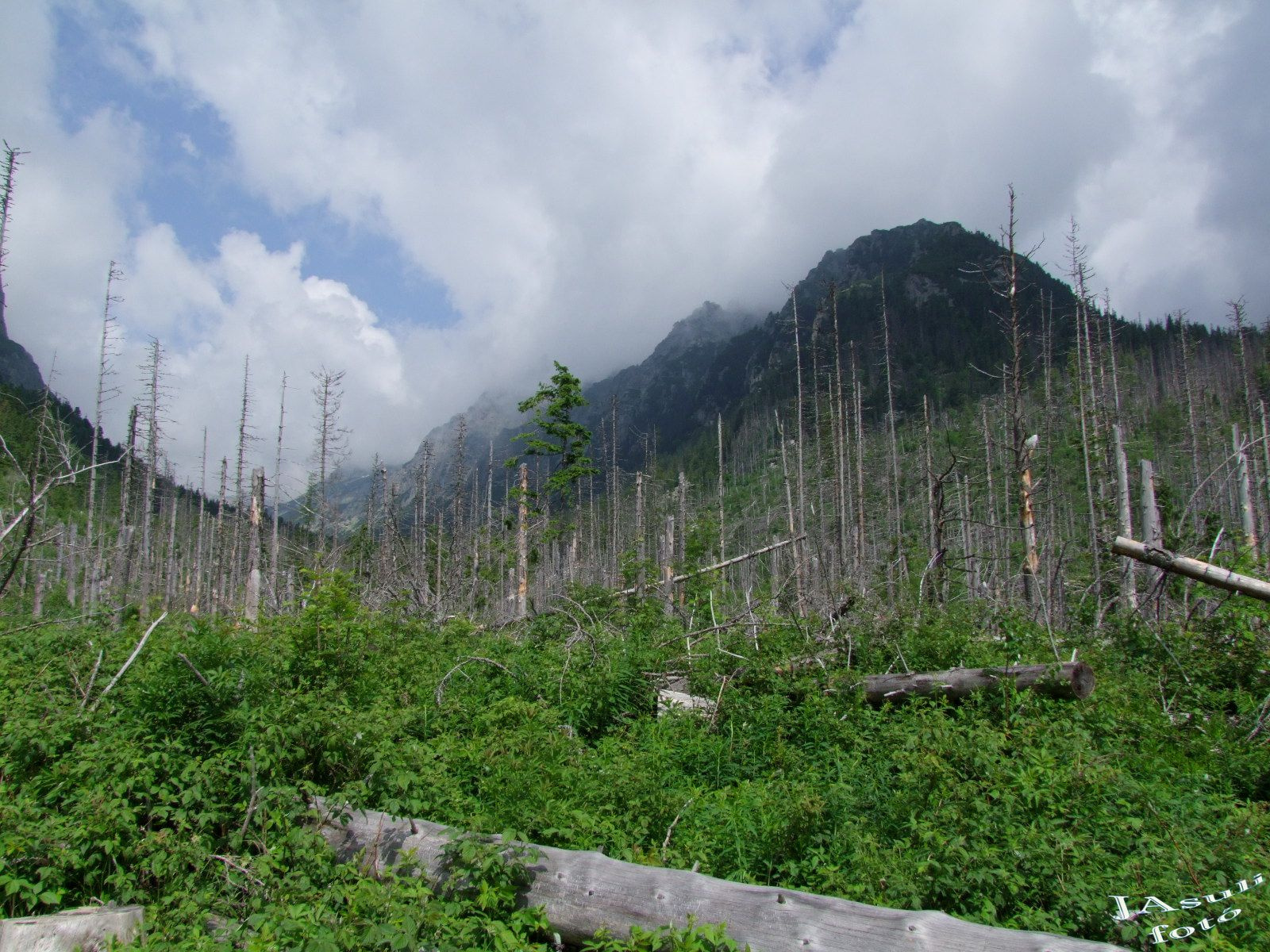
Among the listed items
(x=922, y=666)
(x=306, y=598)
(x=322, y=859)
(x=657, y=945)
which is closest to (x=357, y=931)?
(x=322, y=859)

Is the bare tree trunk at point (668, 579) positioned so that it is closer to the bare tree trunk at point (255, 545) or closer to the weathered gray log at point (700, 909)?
the bare tree trunk at point (255, 545)

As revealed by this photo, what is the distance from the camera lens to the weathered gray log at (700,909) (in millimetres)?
3338

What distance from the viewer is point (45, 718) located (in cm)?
575

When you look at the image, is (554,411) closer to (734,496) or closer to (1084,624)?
(1084,624)

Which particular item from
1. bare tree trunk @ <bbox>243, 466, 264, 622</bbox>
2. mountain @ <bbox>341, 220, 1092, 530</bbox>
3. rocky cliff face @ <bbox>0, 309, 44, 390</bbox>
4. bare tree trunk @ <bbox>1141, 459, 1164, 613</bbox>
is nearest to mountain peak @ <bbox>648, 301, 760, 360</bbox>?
mountain @ <bbox>341, 220, 1092, 530</bbox>

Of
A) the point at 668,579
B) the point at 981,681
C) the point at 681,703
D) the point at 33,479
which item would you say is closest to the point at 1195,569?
the point at 981,681

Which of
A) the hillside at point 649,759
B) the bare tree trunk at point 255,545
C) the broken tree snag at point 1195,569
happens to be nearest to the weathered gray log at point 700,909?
the hillside at point 649,759

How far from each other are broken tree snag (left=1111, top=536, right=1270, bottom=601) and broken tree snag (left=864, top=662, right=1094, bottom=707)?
1.80 m

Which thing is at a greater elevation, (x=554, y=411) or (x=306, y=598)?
(x=554, y=411)

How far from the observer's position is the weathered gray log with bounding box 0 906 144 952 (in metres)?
3.96

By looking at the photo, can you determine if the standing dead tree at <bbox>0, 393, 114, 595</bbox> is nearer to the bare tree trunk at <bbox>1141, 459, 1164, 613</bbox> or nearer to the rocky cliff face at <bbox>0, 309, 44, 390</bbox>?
the bare tree trunk at <bbox>1141, 459, 1164, 613</bbox>

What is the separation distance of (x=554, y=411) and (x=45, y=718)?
18.9 m

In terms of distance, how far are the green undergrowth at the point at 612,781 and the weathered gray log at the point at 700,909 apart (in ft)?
0.64

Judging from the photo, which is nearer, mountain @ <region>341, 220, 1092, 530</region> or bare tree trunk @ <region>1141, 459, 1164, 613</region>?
bare tree trunk @ <region>1141, 459, 1164, 613</region>
